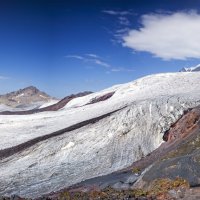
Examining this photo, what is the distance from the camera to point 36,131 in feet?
152

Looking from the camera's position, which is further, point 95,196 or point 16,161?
point 16,161

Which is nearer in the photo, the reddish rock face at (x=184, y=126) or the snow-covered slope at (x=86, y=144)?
the snow-covered slope at (x=86, y=144)

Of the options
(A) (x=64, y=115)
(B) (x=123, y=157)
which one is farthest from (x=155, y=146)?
(A) (x=64, y=115)

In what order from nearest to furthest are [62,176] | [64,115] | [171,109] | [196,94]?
1. [62,176]
2. [171,109]
3. [196,94]
4. [64,115]

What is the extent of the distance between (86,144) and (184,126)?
28.8ft

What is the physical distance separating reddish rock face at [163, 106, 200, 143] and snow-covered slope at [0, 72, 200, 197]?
1158 millimetres

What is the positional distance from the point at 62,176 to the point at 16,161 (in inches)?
248

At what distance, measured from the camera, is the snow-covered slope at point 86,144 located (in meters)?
31.0

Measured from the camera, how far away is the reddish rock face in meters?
33.2

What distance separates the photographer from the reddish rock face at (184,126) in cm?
3319

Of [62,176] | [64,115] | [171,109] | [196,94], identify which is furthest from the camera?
[64,115]

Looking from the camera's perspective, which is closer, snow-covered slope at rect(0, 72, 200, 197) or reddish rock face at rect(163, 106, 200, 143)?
snow-covered slope at rect(0, 72, 200, 197)

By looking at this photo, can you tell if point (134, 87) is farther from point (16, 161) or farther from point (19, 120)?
point (16, 161)

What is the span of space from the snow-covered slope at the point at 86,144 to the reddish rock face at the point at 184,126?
1.16 metres
